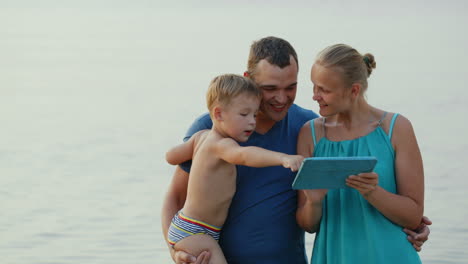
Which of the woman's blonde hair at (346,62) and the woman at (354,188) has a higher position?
the woman's blonde hair at (346,62)

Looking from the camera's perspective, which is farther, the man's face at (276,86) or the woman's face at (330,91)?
the man's face at (276,86)

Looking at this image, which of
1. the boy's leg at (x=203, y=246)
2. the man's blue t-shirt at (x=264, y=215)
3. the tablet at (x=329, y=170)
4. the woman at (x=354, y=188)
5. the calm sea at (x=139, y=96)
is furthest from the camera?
the calm sea at (x=139, y=96)

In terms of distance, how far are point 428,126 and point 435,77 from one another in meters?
2.57

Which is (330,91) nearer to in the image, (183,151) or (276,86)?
(276,86)

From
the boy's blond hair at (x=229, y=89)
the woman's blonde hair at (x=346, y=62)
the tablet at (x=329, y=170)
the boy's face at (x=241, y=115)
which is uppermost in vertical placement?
the woman's blonde hair at (x=346, y=62)

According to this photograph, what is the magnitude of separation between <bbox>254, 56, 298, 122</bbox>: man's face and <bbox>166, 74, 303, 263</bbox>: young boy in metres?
0.09

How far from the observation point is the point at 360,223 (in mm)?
3729

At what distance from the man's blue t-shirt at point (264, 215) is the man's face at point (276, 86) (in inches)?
5.9

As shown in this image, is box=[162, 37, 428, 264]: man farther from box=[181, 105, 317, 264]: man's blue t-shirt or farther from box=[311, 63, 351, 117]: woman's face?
box=[311, 63, 351, 117]: woman's face

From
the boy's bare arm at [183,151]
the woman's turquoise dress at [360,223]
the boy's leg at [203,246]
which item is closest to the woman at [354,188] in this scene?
the woman's turquoise dress at [360,223]

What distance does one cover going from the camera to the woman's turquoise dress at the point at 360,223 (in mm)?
3670

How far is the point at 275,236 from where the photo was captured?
3.89 meters

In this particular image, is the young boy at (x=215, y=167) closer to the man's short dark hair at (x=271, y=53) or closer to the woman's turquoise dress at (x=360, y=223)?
the man's short dark hair at (x=271, y=53)

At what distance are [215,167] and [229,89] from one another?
1.09 feet
